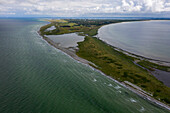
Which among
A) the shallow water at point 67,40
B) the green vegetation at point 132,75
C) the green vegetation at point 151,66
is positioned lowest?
the green vegetation at point 151,66

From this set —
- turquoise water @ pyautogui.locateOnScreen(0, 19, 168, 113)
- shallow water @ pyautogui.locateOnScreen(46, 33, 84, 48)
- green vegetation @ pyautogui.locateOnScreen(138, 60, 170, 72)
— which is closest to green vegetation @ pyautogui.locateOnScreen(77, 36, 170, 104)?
turquoise water @ pyautogui.locateOnScreen(0, 19, 168, 113)

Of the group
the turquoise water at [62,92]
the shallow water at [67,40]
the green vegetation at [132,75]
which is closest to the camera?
the turquoise water at [62,92]

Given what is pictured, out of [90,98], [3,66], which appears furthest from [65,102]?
[3,66]

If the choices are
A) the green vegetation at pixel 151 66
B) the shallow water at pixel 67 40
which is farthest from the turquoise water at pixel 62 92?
the shallow water at pixel 67 40

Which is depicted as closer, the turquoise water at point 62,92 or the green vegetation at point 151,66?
the turquoise water at point 62,92

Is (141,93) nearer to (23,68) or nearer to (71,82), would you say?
(71,82)

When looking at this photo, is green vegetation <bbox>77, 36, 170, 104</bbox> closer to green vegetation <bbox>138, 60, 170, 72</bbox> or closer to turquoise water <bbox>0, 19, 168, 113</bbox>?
turquoise water <bbox>0, 19, 168, 113</bbox>

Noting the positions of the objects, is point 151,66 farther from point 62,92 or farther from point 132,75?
point 62,92

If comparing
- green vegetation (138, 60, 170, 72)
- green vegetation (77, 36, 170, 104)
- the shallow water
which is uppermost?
the shallow water

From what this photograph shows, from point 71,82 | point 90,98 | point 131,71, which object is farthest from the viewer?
point 131,71

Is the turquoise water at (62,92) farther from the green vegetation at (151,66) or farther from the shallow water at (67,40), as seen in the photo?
the shallow water at (67,40)

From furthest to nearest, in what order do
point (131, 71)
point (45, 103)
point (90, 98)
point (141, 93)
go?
point (131, 71) < point (141, 93) < point (90, 98) < point (45, 103)
